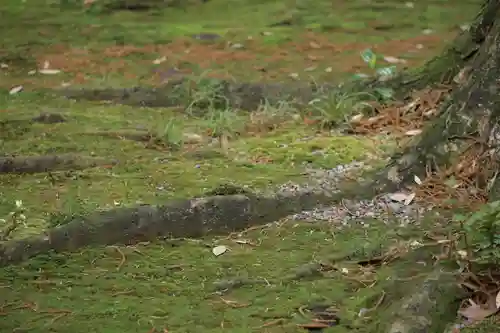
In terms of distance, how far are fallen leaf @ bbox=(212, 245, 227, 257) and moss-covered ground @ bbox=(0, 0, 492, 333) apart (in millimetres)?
20

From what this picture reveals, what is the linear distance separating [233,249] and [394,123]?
5.76 ft

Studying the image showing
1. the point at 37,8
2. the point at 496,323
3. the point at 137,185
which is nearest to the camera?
the point at 496,323

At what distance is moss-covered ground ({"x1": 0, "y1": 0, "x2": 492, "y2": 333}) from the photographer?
2.63m

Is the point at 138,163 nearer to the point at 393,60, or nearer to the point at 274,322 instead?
the point at 274,322

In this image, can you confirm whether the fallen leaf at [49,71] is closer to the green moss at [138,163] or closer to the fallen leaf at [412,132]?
the green moss at [138,163]

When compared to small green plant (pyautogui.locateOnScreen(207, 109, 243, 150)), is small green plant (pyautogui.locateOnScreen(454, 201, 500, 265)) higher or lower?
higher

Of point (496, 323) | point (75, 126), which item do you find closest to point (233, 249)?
point (496, 323)

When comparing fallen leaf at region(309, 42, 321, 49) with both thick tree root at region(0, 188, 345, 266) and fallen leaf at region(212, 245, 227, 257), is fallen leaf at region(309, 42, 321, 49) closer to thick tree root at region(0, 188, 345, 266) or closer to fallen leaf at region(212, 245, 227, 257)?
thick tree root at region(0, 188, 345, 266)

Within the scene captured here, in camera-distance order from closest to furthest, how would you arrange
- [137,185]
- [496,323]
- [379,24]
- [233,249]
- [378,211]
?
[496,323] → [233,249] → [378,211] → [137,185] → [379,24]

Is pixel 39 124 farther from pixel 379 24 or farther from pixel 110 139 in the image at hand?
pixel 379 24

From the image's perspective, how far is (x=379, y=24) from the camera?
26.5ft

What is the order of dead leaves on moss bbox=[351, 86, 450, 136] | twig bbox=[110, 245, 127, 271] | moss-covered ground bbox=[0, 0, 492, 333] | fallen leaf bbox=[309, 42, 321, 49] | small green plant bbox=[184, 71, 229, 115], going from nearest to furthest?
moss-covered ground bbox=[0, 0, 492, 333] < twig bbox=[110, 245, 127, 271] < dead leaves on moss bbox=[351, 86, 450, 136] < small green plant bbox=[184, 71, 229, 115] < fallen leaf bbox=[309, 42, 321, 49]

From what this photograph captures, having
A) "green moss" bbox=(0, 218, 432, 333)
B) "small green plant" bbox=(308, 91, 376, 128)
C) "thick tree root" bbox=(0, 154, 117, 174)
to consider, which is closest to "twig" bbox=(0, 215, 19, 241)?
"green moss" bbox=(0, 218, 432, 333)

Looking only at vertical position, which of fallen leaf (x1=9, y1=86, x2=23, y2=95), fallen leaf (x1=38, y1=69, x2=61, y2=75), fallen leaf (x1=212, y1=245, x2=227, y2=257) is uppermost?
fallen leaf (x1=212, y1=245, x2=227, y2=257)
